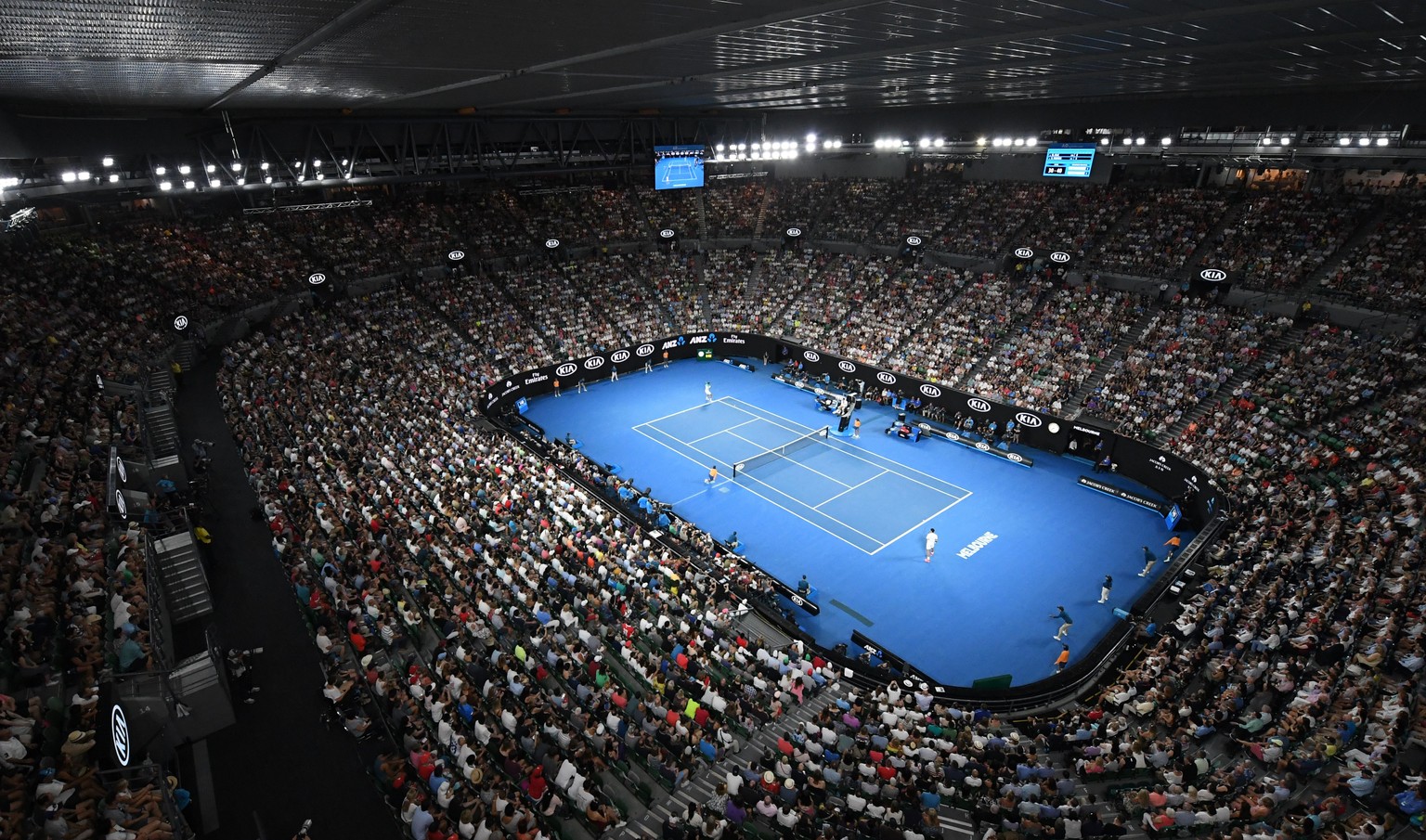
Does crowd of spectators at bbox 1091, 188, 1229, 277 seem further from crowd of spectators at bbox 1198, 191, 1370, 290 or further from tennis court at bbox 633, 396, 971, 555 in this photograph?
tennis court at bbox 633, 396, 971, 555

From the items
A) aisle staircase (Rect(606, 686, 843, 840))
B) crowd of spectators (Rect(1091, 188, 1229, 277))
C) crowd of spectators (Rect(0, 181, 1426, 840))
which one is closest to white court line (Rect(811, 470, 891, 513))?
crowd of spectators (Rect(0, 181, 1426, 840))

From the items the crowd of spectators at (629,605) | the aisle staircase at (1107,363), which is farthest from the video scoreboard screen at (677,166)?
the aisle staircase at (1107,363)

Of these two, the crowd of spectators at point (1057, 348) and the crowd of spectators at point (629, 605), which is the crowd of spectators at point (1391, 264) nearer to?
the crowd of spectators at point (629, 605)

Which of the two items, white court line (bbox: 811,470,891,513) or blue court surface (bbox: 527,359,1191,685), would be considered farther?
white court line (bbox: 811,470,891,513)

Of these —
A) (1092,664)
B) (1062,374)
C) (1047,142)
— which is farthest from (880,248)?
(1092,664)

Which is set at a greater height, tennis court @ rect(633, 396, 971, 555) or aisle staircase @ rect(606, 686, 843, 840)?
aisle staircase @ rect(606, 686, 843, 840)

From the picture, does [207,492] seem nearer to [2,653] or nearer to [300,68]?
[2,653]

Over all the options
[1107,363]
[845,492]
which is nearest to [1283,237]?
[1107,363]
